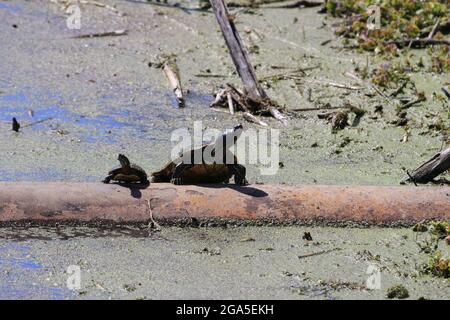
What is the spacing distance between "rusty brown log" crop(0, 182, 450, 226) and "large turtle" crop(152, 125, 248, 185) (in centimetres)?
16

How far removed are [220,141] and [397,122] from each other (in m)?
2.38

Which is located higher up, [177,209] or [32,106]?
[32,106]

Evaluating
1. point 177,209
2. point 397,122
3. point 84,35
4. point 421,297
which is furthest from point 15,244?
point 84,35

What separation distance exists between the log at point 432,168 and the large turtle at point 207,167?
1.13 metres

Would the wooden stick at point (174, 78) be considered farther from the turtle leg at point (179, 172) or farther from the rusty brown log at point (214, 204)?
the rusty brown log at point (214, 204)

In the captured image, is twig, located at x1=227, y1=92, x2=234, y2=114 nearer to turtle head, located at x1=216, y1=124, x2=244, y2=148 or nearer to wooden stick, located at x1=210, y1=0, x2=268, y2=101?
wooden stick, located at x1=210, y1=0, x2=268, y2=101

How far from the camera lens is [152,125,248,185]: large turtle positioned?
554cm

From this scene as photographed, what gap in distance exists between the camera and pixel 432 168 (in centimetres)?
597

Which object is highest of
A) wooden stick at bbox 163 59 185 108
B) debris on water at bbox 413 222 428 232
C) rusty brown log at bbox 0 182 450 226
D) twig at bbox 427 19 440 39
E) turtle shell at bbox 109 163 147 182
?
twig at bbox 427 19 440 39

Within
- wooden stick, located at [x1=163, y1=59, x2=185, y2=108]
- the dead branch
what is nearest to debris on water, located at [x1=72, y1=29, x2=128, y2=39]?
wooden stick, located at [x1=163, y1=59, x2=185, y2=108]

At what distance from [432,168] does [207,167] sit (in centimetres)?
137

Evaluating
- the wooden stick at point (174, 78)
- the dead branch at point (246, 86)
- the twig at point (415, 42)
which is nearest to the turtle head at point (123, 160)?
the dead branch at point (246, 86)
